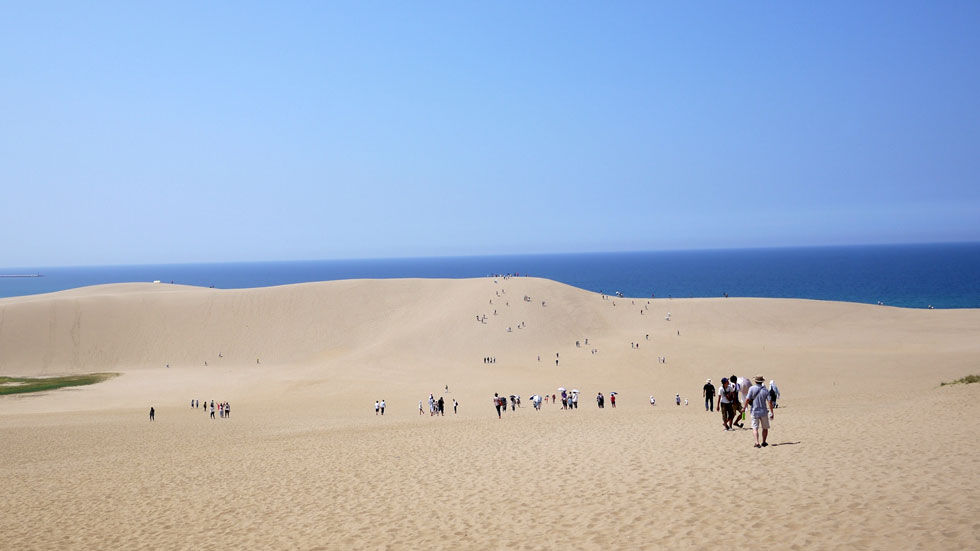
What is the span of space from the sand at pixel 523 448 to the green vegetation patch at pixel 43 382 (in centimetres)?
201

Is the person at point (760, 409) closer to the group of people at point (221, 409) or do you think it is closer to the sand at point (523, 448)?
the sand at point (523, 448)

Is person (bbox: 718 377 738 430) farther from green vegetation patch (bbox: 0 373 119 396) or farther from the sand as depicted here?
green vegetation patch (bbox: 0 373 119 396)

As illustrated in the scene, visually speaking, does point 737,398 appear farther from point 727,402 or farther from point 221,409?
point 221,409

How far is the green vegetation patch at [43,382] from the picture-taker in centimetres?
4112

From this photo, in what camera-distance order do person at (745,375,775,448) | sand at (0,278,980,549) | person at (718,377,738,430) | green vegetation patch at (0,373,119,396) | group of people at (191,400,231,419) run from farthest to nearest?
green vegetation patch at (0,373,119,396), group of people at (191,400,231,419), person at (718,377,738,430), person at (745,375,775,448), sand at (0,278,980,549)

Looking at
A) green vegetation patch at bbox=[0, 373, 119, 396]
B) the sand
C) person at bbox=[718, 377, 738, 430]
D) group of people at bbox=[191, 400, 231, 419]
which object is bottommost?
green vegetation patch at bbox=[0, 373, 119, 396]

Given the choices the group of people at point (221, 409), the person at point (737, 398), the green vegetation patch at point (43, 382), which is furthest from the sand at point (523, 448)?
the green vegetation patch at point (43, 382)

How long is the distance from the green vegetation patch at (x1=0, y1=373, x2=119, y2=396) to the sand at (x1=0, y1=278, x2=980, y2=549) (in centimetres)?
201

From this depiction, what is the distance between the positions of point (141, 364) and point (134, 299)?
43.6 feet

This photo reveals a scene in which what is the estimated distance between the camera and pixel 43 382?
44.5 metres

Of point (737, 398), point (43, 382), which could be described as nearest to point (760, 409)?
point (737, 398)

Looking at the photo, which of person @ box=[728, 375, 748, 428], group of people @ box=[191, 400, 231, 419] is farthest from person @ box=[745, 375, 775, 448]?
group of people @ box=[191, 400, 231, 419]

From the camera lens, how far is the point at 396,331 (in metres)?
54.6

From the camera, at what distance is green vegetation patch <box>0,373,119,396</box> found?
41.1m
